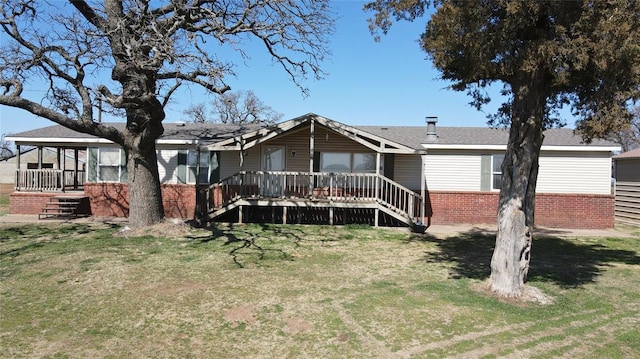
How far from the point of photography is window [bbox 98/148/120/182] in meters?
16.3

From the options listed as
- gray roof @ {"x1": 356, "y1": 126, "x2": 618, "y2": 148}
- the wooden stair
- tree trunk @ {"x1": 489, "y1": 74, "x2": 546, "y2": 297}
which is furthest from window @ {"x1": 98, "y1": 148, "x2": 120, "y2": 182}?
tree trunk @ {"x1": 489, "y1": 74, "x2": 546, "y2": 297}

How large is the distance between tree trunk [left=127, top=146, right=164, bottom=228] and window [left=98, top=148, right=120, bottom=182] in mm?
4555

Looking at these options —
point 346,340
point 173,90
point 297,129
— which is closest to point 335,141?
point 297,129

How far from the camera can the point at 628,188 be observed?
762 inches

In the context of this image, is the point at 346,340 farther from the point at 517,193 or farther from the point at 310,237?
the point at 310,237

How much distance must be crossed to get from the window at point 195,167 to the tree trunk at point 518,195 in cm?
1173

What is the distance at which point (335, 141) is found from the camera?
643 inches

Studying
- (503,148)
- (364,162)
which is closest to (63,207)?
(364,162)

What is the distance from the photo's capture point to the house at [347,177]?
51.2ft

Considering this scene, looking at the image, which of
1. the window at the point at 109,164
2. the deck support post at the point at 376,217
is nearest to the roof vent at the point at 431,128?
the deck support post at the point at 376,217

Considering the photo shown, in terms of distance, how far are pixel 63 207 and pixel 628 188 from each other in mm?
24049

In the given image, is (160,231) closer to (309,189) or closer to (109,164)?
(309,189)

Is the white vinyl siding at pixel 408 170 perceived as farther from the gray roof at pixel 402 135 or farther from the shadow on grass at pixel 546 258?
the shadow on grass at pixel 546 258

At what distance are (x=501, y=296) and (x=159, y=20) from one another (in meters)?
10.8
